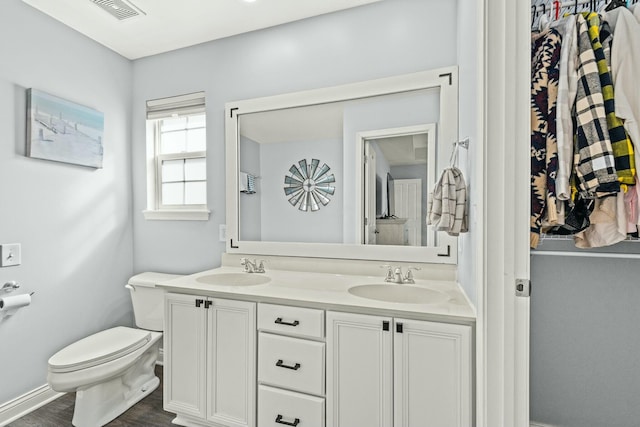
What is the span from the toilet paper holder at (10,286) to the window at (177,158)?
0.88 m

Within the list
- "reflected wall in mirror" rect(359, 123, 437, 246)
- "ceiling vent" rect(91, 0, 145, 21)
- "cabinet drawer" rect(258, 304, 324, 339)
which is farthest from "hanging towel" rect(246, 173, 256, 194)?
"ceiling vent" rect(91, 0, 145, 21)

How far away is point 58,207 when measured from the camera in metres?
2.06

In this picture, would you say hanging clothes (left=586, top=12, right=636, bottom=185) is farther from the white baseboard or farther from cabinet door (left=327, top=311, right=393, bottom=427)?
the white baseboard

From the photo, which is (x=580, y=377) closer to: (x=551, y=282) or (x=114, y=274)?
(x=551, y=282)

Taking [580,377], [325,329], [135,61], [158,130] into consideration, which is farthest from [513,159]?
[135,61]

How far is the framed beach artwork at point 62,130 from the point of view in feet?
6.21

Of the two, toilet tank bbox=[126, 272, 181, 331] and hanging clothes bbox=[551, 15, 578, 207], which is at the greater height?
hanging clothes bbox=[551, 15, 578, 207]

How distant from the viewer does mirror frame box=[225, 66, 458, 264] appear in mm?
1747

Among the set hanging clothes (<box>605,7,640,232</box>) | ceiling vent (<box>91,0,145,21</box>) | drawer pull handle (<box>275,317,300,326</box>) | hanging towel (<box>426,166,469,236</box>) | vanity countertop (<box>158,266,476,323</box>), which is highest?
ceiling vent (<box>91,0,145,21</box>)

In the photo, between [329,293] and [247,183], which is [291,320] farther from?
[247,183]

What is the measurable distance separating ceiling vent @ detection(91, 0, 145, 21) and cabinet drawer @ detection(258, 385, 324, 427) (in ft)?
7.40

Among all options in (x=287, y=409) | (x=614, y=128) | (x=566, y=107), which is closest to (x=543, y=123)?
(x=566, y=107)

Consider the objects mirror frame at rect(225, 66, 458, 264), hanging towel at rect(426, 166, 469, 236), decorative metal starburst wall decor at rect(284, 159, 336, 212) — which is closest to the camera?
hanging towel at rect(426, 166, 469, 236)

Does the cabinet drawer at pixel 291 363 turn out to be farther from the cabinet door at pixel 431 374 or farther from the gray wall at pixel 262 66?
the gray wall at pixel 262 66
